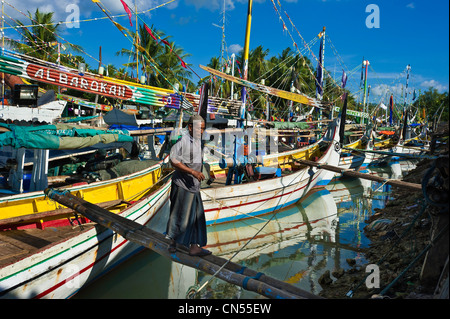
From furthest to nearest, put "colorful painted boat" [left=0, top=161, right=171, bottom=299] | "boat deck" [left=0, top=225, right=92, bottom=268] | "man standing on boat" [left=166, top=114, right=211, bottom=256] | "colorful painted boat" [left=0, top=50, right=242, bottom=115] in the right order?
1. "colorful painted boat" [left=0, top=50, right=242, bottom=115]
2. "boat deck" [left=0, top=225, right=92, bottom=268]
3. "colorful painted boat" [left=0, top=161, right=171, bottom=299]
4. "man standing on boat" [left=166, top=114, right=211, bottom=256]

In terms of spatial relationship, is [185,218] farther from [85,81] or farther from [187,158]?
[85,81]

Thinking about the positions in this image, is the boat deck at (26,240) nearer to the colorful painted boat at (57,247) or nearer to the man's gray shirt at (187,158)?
the colorful painted boat at (57,247)

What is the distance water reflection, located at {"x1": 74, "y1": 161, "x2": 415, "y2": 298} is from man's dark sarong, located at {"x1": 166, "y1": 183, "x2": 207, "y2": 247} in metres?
0.72

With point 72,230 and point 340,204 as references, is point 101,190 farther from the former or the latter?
point 340,204

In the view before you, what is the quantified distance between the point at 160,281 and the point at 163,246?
2434 mm

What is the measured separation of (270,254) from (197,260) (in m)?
4.22

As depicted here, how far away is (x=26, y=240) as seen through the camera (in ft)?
16.4

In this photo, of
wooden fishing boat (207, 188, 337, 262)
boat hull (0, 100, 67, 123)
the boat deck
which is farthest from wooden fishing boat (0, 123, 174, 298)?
boat hull (0, 100, 67, 123)

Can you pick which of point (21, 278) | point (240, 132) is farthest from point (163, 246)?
point (240, 132)

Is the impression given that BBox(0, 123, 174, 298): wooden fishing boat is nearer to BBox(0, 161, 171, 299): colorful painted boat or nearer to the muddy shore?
BBox(0, 161, 171, 299): colorful painted boat

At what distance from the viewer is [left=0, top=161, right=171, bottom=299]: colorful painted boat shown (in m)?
3.90

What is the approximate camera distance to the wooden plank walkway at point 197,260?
125 inches

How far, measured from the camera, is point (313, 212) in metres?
11.6

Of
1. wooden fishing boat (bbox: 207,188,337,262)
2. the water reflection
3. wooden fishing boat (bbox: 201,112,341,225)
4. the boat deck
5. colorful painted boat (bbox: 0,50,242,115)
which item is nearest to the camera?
the boat deck
